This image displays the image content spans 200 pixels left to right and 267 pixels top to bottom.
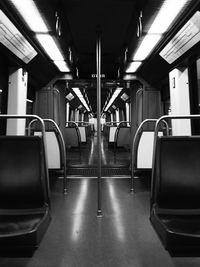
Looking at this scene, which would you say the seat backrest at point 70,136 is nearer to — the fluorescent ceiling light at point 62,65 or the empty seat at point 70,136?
the empty seat at point 70,136

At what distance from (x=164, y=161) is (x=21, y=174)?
41.7 inches

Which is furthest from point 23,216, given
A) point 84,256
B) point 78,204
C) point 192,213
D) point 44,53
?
point 44,53

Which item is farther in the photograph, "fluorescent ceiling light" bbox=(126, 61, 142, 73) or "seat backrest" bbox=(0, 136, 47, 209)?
"fluorescent ceiling light" bbox=(126, 61, 142, 73)

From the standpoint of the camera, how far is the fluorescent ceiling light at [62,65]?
4.60 meters

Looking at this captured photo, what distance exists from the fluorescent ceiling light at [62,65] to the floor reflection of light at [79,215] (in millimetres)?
2731

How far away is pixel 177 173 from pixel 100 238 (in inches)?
37.4

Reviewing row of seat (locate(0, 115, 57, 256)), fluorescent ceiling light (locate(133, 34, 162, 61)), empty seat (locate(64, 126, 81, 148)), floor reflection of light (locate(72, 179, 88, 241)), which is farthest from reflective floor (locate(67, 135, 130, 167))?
row of seat (locate(0, 115, 57, 256))

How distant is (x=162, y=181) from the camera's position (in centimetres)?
153

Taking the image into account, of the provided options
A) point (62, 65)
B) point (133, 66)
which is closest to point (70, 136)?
point (62, 65)

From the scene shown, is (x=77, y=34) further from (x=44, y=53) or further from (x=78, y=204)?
(x=78, y=204)

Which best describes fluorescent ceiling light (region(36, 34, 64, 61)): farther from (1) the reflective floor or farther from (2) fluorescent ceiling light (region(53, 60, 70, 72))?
(1) the reflective floor

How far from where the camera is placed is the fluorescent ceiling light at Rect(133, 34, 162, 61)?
337cm

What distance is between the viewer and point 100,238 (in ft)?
6.31

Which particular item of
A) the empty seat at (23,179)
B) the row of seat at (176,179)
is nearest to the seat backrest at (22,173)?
the empty seat at (23,179)
